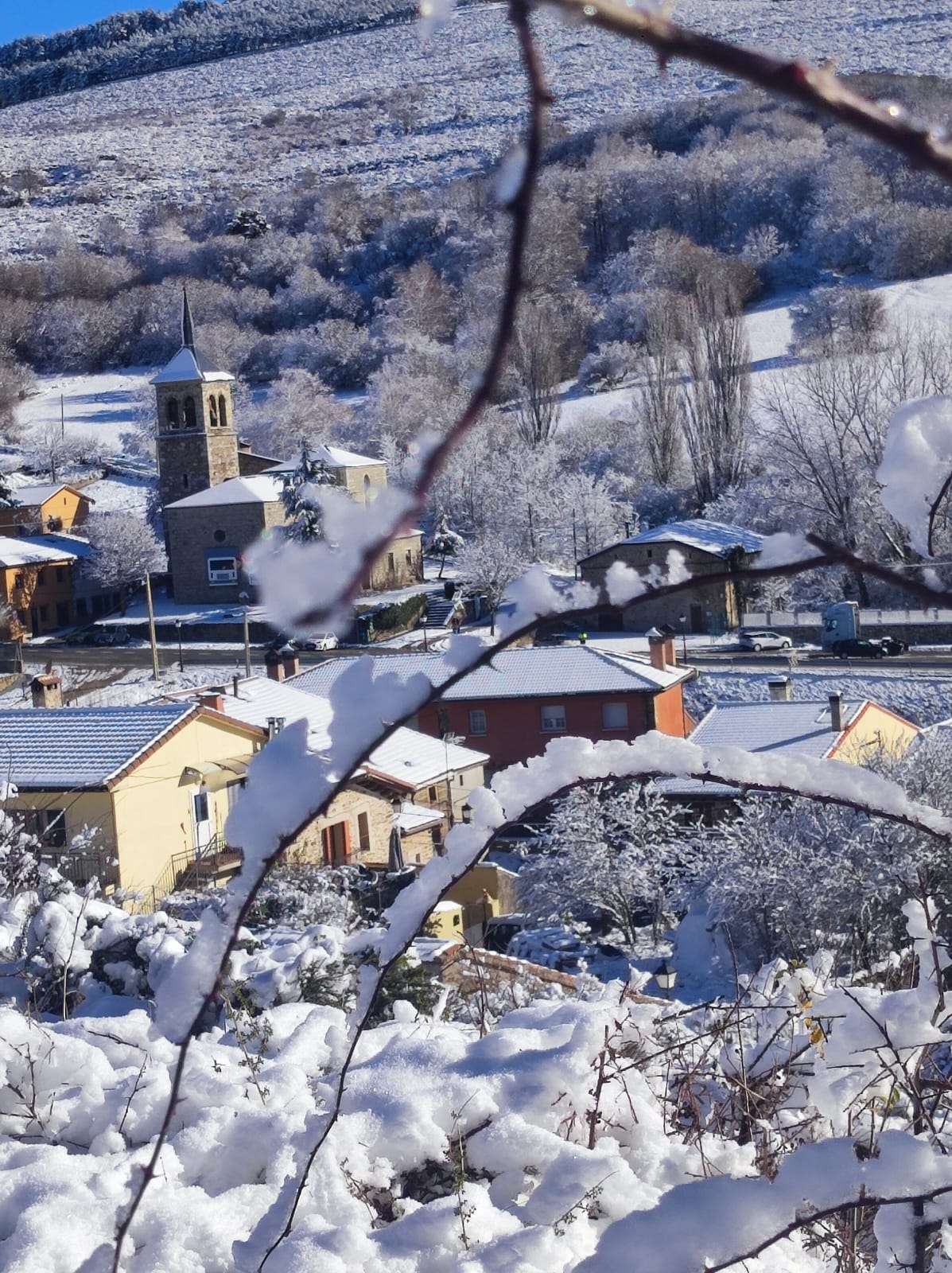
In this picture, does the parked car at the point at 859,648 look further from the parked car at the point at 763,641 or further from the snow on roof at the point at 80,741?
the snow on roof at the point at 80,741

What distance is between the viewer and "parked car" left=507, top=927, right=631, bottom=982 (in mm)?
12523

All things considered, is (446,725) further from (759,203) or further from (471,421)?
(759,203)

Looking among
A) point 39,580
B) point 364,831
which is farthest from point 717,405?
point 364,831

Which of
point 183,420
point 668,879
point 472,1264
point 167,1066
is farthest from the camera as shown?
point 183,420

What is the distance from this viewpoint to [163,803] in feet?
41.2

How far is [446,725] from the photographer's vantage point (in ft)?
64.2

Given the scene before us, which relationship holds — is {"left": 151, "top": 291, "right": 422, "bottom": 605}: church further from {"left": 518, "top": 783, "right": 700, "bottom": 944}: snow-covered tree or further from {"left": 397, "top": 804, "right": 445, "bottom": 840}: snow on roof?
{"left": 397, "top": 804, "right": 445, "bottom": 840}: snow on roof

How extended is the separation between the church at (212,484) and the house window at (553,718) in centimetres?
758

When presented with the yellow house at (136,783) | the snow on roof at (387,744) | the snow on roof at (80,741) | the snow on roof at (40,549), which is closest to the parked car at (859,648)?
the snow on roof at (387,744)

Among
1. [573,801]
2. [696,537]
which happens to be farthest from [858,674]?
[573,801]

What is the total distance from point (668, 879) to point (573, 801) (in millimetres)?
1468

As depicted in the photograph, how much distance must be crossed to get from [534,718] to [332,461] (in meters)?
12.6

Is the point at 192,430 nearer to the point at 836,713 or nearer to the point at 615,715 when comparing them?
the point at 615,715

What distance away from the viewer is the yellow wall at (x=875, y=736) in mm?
15384
